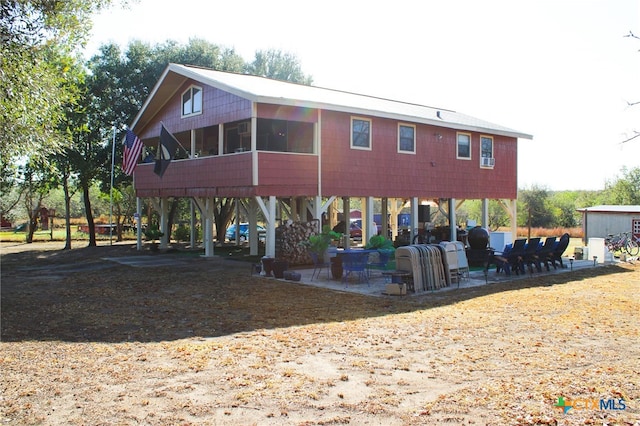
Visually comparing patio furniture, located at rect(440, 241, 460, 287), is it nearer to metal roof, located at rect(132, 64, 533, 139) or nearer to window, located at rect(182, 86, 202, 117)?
metal roof, located at rect(132, 64, 533, 139)

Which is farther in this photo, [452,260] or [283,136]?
[283,136]

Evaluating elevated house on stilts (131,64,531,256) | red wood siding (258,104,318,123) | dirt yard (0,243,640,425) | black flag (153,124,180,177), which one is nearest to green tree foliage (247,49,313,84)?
elevated house on stilts (131,64,531,256)

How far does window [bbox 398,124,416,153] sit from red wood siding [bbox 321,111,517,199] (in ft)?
0.68

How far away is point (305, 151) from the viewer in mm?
19281

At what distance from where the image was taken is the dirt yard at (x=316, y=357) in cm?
484

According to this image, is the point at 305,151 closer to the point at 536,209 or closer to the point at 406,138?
the point at 406,138

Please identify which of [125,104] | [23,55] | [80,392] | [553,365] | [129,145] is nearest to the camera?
[80,392]

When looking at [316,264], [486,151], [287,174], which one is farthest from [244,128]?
[486,151]

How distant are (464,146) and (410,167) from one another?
10.9 ft

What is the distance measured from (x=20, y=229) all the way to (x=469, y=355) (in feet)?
163

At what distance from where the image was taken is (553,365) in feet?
20.2

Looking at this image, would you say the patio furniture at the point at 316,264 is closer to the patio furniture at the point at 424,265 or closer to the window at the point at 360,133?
the patio furniture at the point at 424,265

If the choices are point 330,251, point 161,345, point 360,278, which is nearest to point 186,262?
point 330,251

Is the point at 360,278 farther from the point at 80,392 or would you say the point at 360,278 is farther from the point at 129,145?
the point at 129,145
